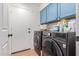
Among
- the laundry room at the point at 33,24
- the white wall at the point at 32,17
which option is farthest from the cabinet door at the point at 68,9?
the white wall at the point at 32,17

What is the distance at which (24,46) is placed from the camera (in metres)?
4.15

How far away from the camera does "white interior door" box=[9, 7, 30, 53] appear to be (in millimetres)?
3629

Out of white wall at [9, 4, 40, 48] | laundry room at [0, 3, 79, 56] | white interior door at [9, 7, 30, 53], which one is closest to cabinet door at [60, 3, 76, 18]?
laundry room at [0, 3, 79, 56]

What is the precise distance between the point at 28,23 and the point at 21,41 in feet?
2.48

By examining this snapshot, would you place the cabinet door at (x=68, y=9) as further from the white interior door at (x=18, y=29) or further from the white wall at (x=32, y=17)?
the white wall at (x=32, y=17)

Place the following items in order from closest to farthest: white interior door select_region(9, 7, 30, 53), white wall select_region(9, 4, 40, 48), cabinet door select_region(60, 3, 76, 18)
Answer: cabinet door select_region(60, 3, 76, 18) → white interior door select_region(9, 7, 30, 53) → white wall select_region(9, 4, 40, 48)

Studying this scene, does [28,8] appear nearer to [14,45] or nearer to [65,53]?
[14,45]

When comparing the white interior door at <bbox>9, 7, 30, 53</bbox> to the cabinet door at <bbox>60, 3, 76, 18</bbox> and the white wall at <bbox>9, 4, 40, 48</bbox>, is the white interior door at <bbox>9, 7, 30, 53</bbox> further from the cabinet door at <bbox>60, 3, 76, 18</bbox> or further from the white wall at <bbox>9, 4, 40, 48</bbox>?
the cabinet door at <bbox>60, 3, 76, 18</bbox>

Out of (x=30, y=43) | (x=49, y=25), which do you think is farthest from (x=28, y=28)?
(x=49, y=25)

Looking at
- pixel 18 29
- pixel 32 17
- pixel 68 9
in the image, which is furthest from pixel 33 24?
pixel 68 9

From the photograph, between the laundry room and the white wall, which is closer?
the laundry room

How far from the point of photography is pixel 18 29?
3850 millimetres

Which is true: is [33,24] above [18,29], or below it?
above

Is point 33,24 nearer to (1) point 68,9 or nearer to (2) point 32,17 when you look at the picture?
(2) point 32,17
